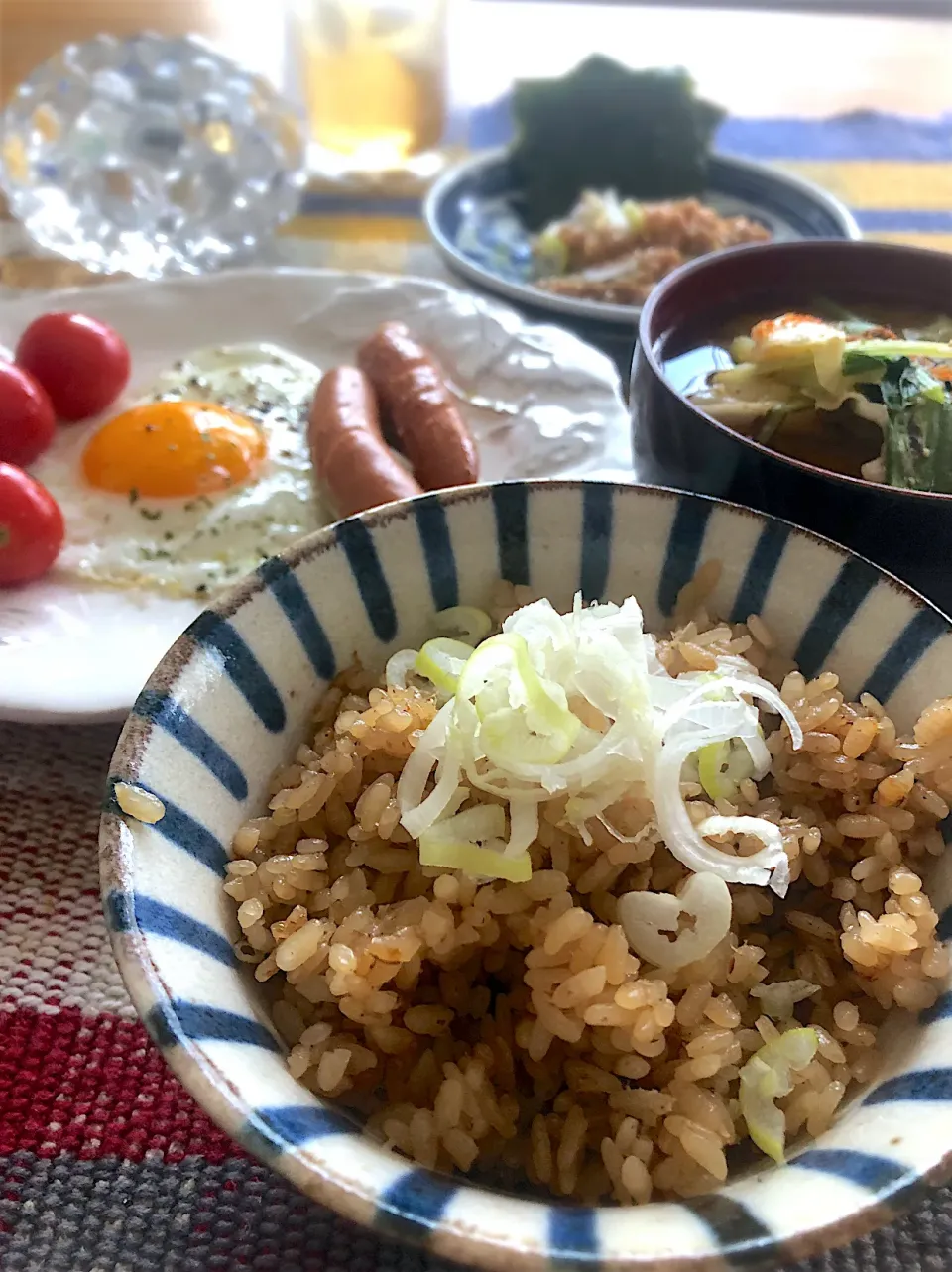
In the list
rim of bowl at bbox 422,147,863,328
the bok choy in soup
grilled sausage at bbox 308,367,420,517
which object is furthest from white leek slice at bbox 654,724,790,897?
rim of bowl at bbox 422,147,863,328

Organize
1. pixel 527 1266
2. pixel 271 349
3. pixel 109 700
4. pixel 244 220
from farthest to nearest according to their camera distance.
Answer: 1. pixel 244 220
2. pixel 271 349
3. pixel 109 700
4. pixel 527 1266

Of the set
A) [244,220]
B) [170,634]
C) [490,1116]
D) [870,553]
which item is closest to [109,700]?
[170,634]

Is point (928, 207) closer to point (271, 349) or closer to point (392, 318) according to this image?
point (392, 318)

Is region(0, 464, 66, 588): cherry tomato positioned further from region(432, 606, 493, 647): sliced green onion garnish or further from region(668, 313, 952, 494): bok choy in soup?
region(668, 313, 952, 494): bok choy in soup

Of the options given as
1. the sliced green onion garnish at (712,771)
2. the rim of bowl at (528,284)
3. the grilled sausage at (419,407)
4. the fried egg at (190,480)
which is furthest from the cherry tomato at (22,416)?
the sliced green onion garnish at (712,771)

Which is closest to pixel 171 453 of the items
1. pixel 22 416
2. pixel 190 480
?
pixel 190 480
